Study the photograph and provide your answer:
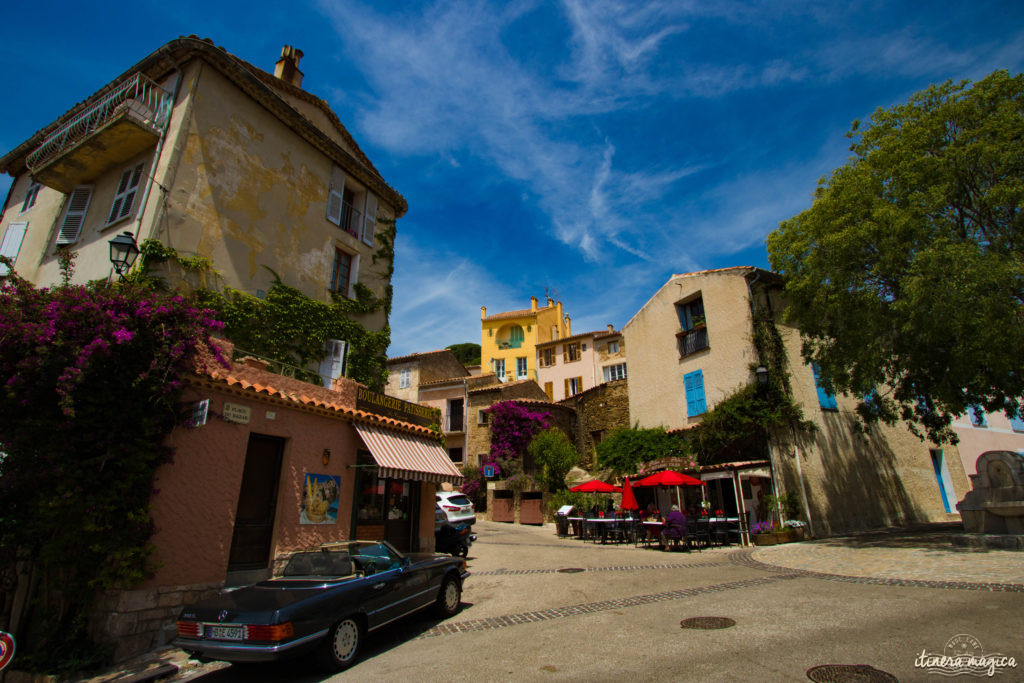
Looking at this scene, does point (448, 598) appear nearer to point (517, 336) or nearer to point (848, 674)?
point (848, 674)

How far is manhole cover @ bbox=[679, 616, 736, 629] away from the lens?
6242mm

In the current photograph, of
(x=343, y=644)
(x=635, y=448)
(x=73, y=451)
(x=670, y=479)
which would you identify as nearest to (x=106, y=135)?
(x=73, y=451)

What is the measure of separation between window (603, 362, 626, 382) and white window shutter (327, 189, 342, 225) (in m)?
25.9

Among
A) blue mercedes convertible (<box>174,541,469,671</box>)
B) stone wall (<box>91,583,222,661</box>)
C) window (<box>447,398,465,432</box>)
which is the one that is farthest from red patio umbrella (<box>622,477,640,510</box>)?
window (<box>447,398,465,432</box>)

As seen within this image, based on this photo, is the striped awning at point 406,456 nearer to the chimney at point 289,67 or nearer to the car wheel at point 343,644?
the car wheel at point 343,644

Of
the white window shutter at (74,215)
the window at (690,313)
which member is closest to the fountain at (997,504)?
the window at (690,313)

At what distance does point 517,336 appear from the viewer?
147 feet

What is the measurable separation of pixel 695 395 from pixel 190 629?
18052 mm

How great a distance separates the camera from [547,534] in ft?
66.5

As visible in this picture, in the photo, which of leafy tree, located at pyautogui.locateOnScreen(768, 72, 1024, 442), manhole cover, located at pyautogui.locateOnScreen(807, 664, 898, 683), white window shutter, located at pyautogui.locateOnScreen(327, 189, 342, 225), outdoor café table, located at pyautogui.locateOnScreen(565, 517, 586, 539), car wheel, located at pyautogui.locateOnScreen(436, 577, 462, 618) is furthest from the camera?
outdoor café table, located at pyautogui.locateOnScreen(565, 517, 586, 539)

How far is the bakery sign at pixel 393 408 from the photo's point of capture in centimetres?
1154

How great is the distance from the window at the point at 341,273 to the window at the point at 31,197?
9.14 m

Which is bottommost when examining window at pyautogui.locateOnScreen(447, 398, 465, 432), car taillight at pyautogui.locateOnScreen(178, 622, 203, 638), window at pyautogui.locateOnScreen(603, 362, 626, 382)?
car taillight at pyautogui.locateOnScreen(178, 622, 203, 638)

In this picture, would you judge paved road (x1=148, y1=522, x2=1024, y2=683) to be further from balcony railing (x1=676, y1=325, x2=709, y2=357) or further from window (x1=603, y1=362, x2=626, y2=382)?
window (x1=603, y1=362, x2=626, y2=382)
